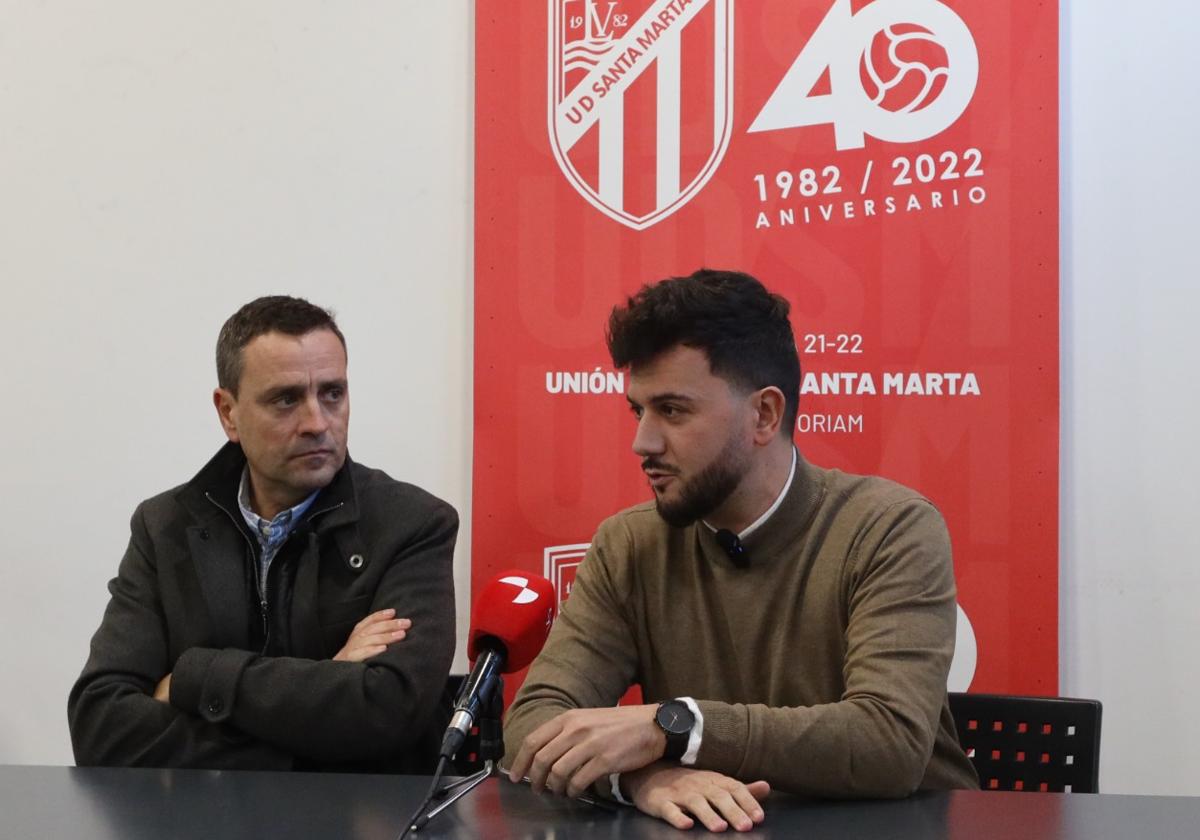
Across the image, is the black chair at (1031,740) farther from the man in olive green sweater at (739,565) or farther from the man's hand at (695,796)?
the man's hand at (695,796)

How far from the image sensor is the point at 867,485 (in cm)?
210

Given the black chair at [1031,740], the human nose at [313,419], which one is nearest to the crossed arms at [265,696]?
the human nose at [313,419]

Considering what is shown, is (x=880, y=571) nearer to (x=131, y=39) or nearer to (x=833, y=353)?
(x=833, y=353)

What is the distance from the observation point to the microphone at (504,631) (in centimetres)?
160

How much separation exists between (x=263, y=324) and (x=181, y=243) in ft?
2.63

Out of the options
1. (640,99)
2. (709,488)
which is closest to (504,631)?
(709,488)

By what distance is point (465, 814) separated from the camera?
5.27ft

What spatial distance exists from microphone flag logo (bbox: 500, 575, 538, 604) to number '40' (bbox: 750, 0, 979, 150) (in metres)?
1.45

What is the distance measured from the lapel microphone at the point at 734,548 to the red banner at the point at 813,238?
811mm

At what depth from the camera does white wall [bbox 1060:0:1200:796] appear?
2707 mm

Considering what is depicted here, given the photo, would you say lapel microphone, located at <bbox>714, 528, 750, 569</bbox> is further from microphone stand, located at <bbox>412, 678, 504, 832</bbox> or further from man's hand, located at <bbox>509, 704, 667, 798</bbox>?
microphone stand, located at <bbox>412, 678, 504, 832</bbox>

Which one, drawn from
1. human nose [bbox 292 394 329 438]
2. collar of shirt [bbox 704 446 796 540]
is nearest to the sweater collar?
collar of shirt [bbox 704 446 796 540]

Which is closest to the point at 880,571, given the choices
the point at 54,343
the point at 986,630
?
the point at 986,630

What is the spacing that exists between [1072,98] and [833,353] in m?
0.75
